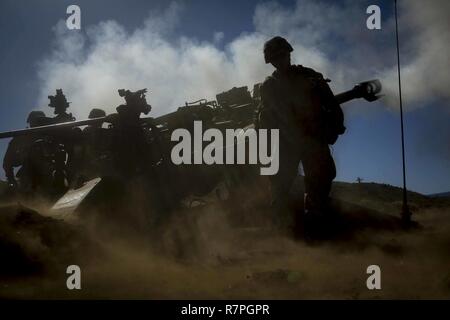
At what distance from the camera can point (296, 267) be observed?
14.1 ft

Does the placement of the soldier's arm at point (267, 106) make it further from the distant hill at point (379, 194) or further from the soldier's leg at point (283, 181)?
the distant hill at point (379, 194)

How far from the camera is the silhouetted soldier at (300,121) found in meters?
4.88

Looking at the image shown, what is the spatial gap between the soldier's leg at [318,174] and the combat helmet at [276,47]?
1.30 m

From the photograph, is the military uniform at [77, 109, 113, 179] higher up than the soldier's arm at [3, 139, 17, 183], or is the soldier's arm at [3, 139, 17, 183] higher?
the soldier's arm at [3, 139, 17, 183]

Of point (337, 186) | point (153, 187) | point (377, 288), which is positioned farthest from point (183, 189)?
point (337, 186)

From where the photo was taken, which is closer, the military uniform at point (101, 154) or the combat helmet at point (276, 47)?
the combat helmet at point (276, 47)

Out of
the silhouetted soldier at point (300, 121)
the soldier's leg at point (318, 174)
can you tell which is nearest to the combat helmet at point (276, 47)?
the silhouetted soldier at point (300, 121)

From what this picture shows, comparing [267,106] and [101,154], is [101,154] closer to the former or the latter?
[101,154]

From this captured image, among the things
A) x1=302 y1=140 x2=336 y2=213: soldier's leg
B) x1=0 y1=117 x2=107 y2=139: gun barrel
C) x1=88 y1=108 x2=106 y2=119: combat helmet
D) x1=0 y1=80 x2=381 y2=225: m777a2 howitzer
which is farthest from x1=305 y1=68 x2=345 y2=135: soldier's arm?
x1=88 y1=108 x2=106 y2=119: combat helmet

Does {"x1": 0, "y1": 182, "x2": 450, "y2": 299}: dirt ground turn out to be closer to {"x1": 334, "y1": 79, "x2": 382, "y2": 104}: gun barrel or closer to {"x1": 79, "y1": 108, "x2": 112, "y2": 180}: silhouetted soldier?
{"x1": 79, "y1": 108, "x2": 112, "y2": 180}: silhouetted soldier

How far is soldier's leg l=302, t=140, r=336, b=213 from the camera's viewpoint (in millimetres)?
4855

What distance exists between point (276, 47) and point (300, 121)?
105cm

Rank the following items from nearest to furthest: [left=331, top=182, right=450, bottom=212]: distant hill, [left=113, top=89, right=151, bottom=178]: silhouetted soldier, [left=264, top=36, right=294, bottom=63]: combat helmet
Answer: [left=264, top=36, right=294, bottom=63]: combat helmet → [left=113, top=89, right=151, bottom=178]: silhouetted soldier → [left=331, top=182, right=450, bottom=212]: distant hill

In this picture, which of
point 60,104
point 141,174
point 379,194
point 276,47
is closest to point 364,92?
point 276,47
